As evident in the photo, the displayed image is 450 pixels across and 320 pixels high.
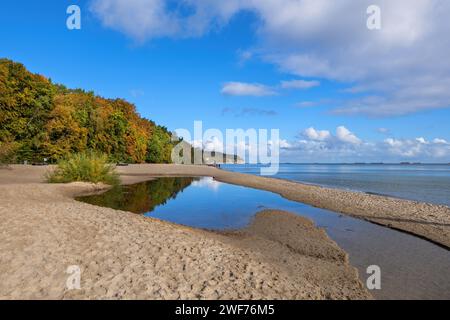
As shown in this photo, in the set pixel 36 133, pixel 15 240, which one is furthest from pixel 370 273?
pixel 36 133

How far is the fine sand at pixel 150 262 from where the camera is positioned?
6.12 m

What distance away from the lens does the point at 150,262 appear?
748cm

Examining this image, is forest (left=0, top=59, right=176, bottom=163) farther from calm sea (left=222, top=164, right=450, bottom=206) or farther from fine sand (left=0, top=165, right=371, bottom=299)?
calm sea (left=222, top=164, right=450, bottom=206)

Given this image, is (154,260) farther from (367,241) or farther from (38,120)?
(38,120)

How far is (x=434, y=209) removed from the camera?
19.3 metres

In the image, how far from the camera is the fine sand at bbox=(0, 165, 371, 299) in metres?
6.12

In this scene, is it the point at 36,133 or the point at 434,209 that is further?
the point at 36,133

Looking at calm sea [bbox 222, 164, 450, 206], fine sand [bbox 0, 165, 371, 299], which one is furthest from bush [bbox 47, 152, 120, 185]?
calm sea [bbox 222, 164, 450, 206]

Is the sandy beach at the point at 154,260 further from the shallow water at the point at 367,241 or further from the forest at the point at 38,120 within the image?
the forest at the point at 38,120

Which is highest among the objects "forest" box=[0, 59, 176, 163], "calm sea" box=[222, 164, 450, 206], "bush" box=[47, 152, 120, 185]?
"forest" box=[0, 59, 176, 163]

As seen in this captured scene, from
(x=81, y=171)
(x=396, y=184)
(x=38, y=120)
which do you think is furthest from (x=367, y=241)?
(x=38, y=120)
